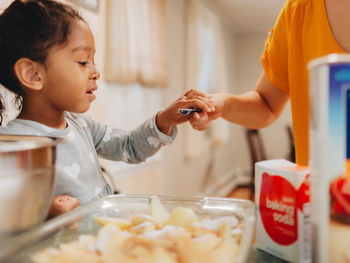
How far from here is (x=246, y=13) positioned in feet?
13.8

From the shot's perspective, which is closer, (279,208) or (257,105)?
(279,208)

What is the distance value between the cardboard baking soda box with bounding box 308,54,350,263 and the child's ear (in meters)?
0.48

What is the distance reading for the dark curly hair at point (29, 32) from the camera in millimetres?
602

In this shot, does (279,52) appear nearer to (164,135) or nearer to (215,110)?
(215,110)

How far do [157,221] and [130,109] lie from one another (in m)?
1.76

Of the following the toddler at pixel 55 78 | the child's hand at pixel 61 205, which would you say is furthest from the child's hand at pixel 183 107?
the child's hand at pixel 61 205

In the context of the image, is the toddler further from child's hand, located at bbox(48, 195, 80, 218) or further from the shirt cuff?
the shirt cuff

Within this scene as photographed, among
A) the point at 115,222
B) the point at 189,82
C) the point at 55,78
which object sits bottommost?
the point at 115,222

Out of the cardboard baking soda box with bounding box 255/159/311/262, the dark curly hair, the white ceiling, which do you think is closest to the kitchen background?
the white ceiling

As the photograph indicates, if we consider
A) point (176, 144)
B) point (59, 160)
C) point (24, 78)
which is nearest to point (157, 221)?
point (59, 160)

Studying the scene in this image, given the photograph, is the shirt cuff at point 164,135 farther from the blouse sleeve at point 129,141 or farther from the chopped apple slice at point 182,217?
the chopped apple slice at point 182,217

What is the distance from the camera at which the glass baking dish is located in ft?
1.16

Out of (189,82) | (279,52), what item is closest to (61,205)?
(279,52)

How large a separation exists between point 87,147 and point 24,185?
0.36 metres
